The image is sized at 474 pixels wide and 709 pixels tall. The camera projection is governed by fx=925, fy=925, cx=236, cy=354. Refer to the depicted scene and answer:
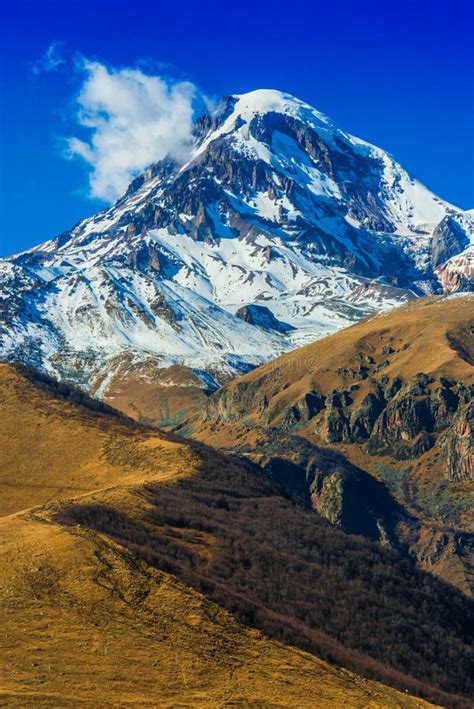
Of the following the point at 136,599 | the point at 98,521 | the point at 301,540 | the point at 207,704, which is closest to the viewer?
the point at 207,704

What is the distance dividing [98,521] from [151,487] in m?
38.0

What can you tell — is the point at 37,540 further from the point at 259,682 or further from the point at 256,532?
the point at 256,532

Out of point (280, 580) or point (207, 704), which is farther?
point (280, 580)

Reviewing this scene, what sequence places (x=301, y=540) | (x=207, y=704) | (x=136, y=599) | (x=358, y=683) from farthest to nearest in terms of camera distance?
(x=301, y=540) < (x=136, y=599) < (x=358, y=683) < (x=207, y=704)

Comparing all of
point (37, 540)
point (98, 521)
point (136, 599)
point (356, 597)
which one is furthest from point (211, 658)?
point (356, 597)

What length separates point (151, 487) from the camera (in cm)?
18038

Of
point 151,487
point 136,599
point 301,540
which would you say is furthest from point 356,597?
point 136,599

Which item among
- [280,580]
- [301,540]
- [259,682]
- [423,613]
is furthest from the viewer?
[301,540]

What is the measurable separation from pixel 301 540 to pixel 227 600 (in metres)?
87.6

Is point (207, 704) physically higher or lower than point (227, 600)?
lower

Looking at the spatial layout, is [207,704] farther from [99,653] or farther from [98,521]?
[98,521]

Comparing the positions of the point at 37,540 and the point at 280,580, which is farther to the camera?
the point at 280,580

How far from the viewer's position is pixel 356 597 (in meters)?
162

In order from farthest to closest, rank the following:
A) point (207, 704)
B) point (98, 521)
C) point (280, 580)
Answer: point (280, 580) → point (98, 521) → point (207, 704)
